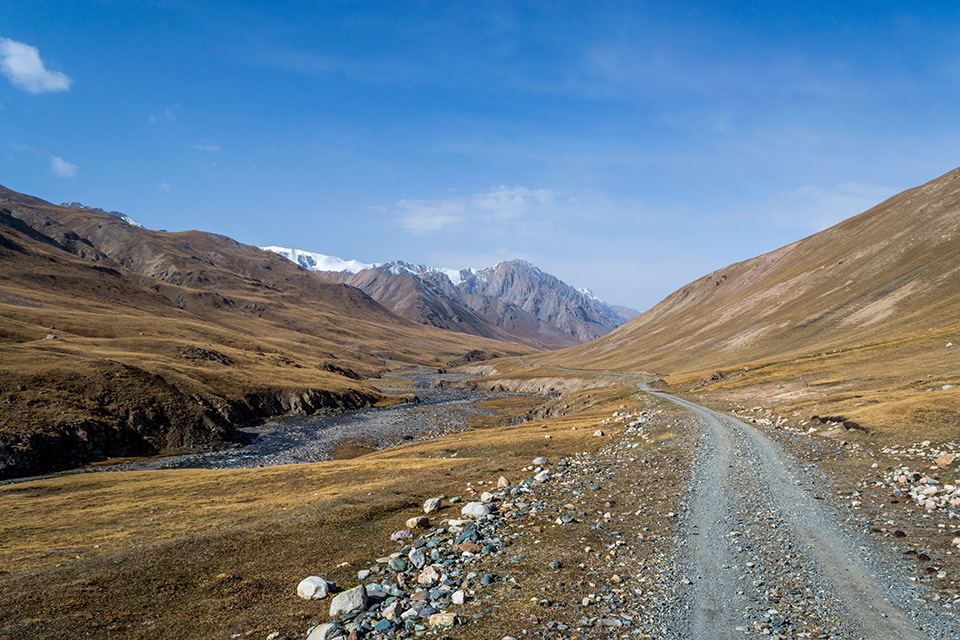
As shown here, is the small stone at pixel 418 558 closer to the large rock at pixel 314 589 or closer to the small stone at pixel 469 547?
the small stone at pixel 469 547

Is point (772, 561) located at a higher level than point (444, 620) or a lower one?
lower

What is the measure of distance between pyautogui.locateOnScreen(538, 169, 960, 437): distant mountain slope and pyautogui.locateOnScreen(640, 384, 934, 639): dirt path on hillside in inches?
786

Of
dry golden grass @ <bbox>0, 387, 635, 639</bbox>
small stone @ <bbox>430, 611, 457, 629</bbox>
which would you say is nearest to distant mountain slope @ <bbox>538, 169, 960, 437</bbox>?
small stone @ <bbox>430, 611, 457, 629</bbox>

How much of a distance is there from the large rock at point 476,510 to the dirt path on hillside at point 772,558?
8796mm

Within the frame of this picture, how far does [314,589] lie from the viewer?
1522cm

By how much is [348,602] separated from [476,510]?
348 inches

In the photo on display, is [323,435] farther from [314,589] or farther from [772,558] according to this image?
[772,558]

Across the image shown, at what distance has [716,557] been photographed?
16469mm

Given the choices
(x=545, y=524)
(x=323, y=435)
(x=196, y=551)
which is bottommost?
(x=323, y=435)

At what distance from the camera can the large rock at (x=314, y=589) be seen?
1514 cm

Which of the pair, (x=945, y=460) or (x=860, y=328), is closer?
(x=945, y=460)

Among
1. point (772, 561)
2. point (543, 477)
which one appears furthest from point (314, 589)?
point (772, 561)

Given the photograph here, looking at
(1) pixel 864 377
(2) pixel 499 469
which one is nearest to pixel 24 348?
(2) pixel 499 469

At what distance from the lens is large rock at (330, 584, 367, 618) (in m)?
13.5
